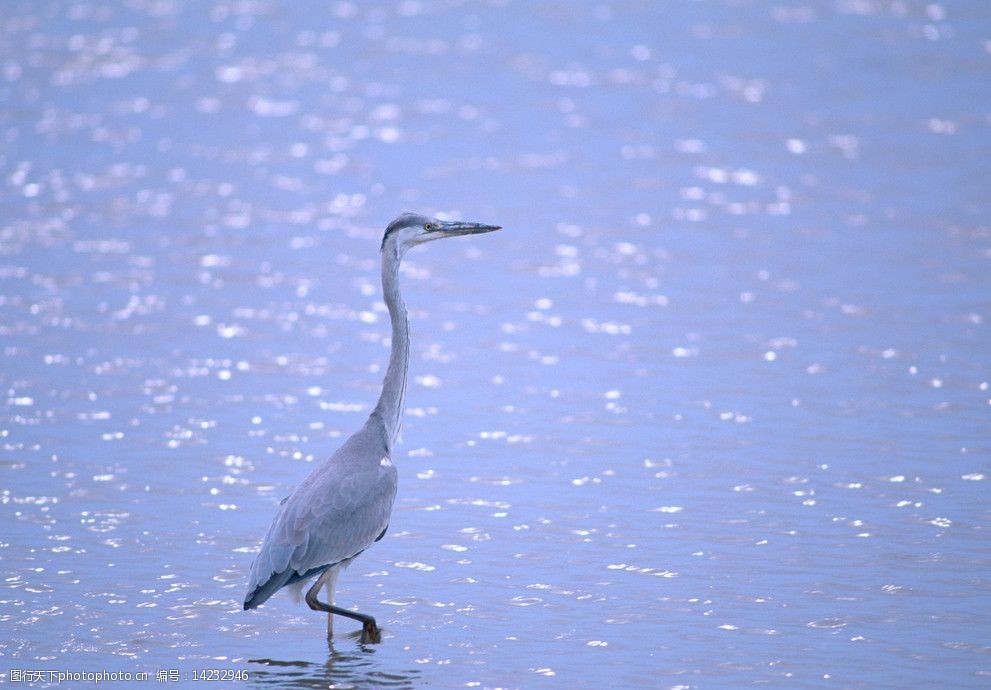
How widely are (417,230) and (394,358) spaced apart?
77 cm

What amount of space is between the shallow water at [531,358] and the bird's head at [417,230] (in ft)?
6.09

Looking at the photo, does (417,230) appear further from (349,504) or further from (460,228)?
(349,504)

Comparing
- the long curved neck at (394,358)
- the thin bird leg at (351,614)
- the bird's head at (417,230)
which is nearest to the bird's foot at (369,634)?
the thin bird leg at (351,614)

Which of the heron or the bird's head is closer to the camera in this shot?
the heron

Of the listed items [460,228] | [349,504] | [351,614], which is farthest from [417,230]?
[351,614]

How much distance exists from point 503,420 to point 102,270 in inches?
234

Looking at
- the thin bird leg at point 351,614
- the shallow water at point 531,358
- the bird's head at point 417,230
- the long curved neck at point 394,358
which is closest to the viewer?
the thin bird leg at point 351,614

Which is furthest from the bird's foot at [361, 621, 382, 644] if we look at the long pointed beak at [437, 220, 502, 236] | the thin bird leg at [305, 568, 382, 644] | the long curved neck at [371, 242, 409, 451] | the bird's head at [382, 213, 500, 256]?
the long pointed beak at [437, 220, 502, 236]

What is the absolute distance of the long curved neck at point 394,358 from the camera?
29.5 ft

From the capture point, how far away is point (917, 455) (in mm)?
10766

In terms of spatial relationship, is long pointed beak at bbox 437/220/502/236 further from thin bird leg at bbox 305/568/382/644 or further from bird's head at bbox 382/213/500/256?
thin bird leg at bbox 305/568/382/644

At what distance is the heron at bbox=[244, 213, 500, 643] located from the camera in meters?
8.05

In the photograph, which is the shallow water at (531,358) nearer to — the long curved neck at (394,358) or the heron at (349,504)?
the heron at (349,504)

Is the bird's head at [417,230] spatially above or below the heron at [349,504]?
above
